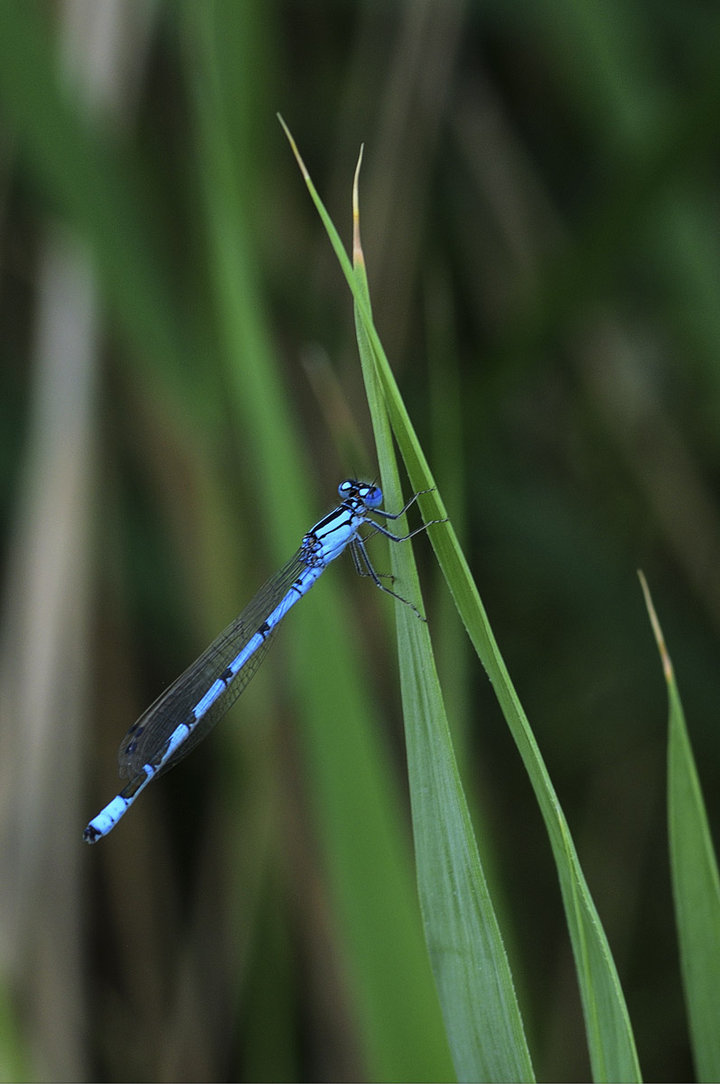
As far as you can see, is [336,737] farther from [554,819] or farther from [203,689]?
[203,689]

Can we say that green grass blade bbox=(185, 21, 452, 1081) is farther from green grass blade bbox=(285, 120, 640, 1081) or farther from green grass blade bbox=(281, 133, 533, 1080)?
green grass blade bbox=(285, 120, 640, 1081)

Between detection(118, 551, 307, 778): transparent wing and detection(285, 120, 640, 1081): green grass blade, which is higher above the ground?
detection(118, 551, 307, 778): transparent wing

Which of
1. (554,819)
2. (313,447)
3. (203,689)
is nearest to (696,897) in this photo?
(554,819)

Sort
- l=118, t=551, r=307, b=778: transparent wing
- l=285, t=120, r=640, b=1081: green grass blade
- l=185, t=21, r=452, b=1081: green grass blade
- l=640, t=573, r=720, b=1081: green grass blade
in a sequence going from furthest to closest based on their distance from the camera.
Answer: l=118, t=551, r=307, b=778: transparent wing → l=185, t=21, r=452, b=1081: green grass blade → l=640, t=573, r=720, b=1081: green grass blade → l=285, t=120, r=640, b=1081: green grass blade

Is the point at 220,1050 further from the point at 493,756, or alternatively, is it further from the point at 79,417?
the point at 79,417

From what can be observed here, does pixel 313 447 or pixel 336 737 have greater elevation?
pixel 313 447

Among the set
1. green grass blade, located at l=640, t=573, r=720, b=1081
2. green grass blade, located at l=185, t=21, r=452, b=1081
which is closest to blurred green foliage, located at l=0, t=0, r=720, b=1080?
green grass blade, located at l=185, t=21, r=452, b=1081

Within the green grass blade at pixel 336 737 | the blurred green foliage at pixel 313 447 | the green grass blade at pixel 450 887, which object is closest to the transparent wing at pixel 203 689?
the blurred green foliage at pixel 313 447
